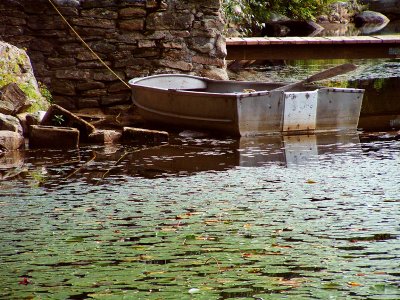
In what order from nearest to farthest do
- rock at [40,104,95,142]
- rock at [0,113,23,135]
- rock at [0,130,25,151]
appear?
rock at [0,130,25,151]
rock at [0,113,23,135]
rock at [40,104,95,142]

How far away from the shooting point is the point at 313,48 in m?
15.1

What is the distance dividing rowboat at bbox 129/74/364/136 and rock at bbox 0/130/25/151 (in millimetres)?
1991

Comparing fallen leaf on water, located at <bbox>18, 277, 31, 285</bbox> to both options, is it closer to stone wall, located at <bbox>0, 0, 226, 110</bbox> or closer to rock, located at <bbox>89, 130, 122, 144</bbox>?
rock, located at <bbox>89, 130, 122, 144</bbox>

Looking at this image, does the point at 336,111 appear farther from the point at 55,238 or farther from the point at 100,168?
Answer: the point at 55,238

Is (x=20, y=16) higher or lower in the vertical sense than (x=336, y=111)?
higher

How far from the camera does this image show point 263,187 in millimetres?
7418

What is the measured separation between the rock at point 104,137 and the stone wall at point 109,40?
233 cm

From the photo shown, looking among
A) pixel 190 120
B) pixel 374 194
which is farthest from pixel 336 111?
pixel 374 194

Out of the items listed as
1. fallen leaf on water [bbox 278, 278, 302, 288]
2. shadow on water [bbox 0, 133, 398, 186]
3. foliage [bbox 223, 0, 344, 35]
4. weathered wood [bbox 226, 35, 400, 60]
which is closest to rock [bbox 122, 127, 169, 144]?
shadow on water [bbox 0, 133, 398, 186]

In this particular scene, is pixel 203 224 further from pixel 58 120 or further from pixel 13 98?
pixel 13 98

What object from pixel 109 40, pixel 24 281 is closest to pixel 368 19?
pixel 109 40

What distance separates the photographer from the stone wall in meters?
13.0

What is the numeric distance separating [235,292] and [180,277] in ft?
1.33

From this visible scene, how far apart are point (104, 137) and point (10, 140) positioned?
3.56 feet
